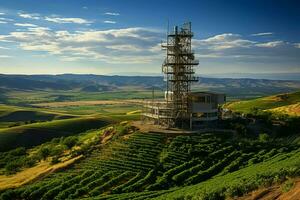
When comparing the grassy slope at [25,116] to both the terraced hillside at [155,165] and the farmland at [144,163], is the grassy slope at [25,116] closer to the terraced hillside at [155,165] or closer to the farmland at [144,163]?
the farmland at [144,163]

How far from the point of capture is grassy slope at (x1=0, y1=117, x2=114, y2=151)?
3182 inches

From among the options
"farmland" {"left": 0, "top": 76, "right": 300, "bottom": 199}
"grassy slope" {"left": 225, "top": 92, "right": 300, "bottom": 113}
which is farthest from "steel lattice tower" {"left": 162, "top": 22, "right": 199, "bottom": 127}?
"grassy slope" {"left": 225, "top": 92, "right": 300, "bottom": 113}

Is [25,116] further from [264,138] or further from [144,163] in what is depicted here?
[144,163]

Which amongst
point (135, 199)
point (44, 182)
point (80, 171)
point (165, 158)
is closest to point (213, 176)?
point (165, 158)

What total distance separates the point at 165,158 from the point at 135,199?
41.4 feet

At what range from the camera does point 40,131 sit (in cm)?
8906

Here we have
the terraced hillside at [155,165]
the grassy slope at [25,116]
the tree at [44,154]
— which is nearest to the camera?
the terraced hillside at [155,165]

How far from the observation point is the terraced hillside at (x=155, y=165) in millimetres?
41938

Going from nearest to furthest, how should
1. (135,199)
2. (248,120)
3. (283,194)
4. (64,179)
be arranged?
1. (283,194)
2. (135,199)
3. (64,179)
4. (248,120)

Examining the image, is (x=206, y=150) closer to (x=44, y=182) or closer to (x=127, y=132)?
(x=127, y=132)

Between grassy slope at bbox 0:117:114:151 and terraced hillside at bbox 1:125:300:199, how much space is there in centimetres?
2872

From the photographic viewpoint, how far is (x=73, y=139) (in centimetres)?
6619

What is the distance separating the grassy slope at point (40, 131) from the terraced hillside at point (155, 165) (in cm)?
2872

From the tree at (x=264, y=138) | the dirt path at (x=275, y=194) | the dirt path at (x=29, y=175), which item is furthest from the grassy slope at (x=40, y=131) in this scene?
the dirt path at (x=275, y=194)
